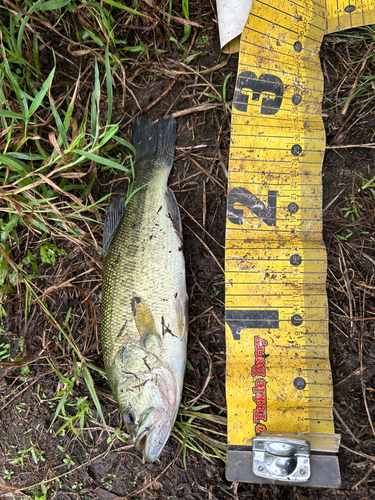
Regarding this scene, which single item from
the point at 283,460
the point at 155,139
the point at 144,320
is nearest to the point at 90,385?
the point at 144,320

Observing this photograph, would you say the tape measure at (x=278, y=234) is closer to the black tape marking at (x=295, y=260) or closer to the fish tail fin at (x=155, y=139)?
the black tape marking at (x=295, y=260)

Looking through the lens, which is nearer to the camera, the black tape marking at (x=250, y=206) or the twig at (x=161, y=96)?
the black tape marking at (x=250, y=206)

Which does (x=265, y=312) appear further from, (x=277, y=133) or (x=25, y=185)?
(x=25, y=185)

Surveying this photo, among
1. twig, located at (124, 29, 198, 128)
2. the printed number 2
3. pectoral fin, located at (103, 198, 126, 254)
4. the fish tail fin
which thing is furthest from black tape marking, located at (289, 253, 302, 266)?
twig, located at (124, 29, 198, 128)

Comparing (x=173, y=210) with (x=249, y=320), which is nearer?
(x=249, y=320)

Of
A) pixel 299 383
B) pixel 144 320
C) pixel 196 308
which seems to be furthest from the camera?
pixel 196 308

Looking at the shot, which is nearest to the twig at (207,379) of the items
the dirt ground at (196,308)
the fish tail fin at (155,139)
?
the dirt ground at (196,308)

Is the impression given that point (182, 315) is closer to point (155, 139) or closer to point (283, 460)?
point (283, 460)
